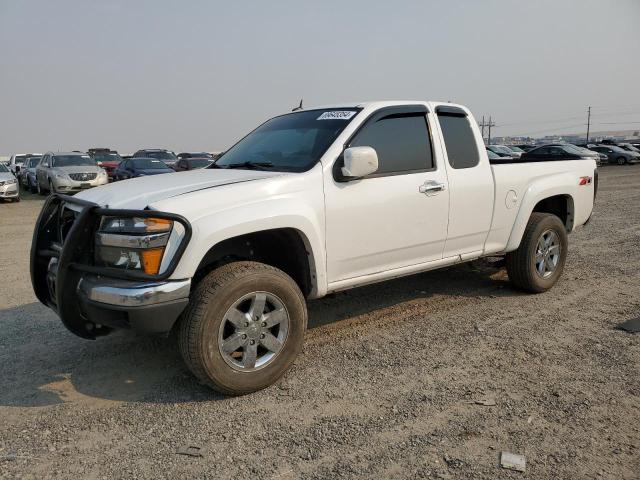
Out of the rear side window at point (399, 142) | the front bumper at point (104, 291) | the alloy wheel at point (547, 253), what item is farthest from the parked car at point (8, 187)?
the alloy wheel at point (547, 253)

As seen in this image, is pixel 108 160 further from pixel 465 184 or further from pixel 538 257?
pixel 465 184

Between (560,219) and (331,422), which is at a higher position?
(560,219)

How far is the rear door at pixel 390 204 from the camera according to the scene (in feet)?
12.4

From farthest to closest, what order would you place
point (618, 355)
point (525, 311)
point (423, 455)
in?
point (525, 311) → point (618, 355) → point (423, 455)

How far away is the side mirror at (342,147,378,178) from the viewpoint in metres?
3.61

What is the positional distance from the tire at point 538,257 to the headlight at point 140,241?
3.71 metres

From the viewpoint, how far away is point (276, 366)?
3457mm

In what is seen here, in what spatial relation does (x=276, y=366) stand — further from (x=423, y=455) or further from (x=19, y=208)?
(x=19, y=208)

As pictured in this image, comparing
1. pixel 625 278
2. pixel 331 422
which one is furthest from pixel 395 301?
pixel 625 278

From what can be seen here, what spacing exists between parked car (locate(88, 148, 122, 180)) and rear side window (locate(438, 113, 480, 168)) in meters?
18.5

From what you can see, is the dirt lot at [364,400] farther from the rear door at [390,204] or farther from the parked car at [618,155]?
the parked car at [618,155]

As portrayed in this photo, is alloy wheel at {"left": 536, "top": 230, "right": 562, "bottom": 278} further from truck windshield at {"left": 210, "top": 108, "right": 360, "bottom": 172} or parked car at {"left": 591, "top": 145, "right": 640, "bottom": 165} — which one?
parked car at {"left": 591, "top": 145, "right": 640, "bottom": 165}

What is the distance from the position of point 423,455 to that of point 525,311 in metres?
2.68

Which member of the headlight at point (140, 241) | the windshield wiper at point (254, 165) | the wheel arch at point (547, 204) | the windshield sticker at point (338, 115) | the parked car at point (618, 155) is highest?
Answer: the windshield sticker at point (338, 115)
